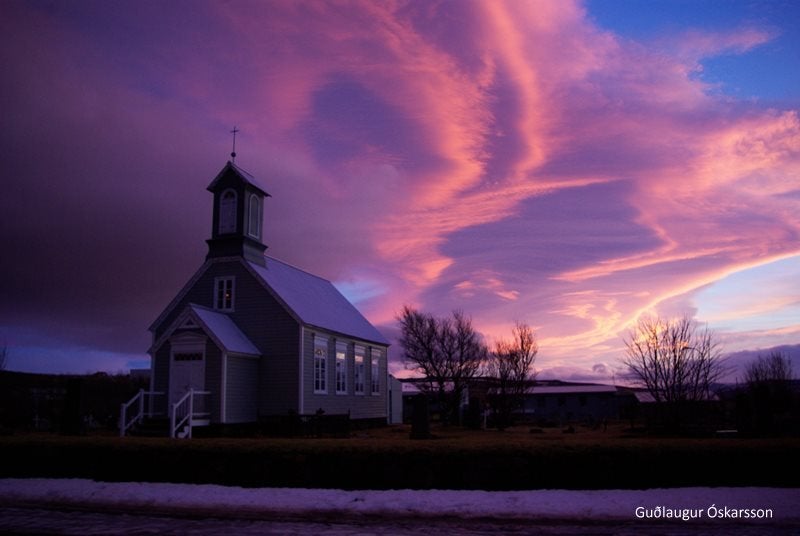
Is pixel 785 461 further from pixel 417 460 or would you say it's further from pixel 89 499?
pixel 89 499

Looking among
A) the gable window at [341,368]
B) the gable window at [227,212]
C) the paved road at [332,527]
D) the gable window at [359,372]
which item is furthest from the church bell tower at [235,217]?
the paved road at [332,527]

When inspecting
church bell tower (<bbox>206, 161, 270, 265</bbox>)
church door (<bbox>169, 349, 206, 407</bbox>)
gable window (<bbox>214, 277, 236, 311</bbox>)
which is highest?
church bell tower (<bbox>206, 161, 270, 265</bbox>)

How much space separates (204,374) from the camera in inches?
Result: 1088

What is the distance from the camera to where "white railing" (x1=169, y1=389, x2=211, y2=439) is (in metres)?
25.2

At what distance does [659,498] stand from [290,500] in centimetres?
728

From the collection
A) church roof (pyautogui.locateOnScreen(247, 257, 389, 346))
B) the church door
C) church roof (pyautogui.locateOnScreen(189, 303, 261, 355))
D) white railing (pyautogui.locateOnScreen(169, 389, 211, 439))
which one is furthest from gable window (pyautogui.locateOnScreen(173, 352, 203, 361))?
church roof (pyautogui.locateOnScreen(247, 257, 389, 346))

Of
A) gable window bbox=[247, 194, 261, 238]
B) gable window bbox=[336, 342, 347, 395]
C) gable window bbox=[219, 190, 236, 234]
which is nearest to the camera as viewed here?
gable window bbox=[219, 190, 236, 234]

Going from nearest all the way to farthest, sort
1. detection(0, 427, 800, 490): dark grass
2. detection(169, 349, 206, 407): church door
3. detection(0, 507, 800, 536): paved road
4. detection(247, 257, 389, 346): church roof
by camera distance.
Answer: detection(0, 507, 800, 536): paved road
detection(0, 427, 800, 490): dark grass
detection(169, 349, 206, 407): church door
detection(247, 257, 389, 346): church roof

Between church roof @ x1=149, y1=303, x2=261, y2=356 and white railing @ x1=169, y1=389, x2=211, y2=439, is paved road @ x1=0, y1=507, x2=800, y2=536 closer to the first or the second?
white railing @ x1=169, y1=389, x2=211, y2=439

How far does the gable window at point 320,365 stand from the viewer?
3100 centimetres

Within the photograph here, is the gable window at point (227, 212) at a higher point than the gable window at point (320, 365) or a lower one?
higher

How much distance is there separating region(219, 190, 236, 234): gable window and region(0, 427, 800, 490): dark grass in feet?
55.1

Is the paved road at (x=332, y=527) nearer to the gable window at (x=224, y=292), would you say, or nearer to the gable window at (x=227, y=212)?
the gable window at (x=224, y=292)

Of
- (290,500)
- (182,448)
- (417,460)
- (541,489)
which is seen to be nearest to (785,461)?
(541,489)
